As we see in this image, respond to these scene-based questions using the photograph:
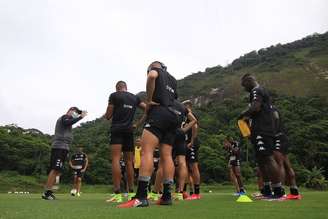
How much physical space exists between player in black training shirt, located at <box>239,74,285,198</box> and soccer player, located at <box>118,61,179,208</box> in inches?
74.4

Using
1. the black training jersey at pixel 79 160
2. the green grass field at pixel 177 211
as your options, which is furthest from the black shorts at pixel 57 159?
the black training jersey at pixel 79 160

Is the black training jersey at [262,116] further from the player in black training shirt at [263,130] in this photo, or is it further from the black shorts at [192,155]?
the black shorts at [192,155]

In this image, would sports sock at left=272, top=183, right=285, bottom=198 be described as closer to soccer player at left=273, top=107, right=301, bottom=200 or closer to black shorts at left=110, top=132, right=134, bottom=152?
soccer player at left=273, top=107, right=301, bottom=200

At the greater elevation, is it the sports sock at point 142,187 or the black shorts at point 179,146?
the black shorts at point 179,146

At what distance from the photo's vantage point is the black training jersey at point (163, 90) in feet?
19.1

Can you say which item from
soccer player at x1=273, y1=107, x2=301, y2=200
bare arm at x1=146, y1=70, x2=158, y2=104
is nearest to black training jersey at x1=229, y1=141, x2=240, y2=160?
soccer player at x1=273, y1=107, x2=301, y2=200

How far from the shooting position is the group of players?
5660 mm

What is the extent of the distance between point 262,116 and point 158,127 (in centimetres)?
249

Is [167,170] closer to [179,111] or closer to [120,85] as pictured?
[179,111]

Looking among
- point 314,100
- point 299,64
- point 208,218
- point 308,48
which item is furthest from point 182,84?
point 208,218

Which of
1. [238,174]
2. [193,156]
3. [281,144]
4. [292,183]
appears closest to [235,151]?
[238,174]

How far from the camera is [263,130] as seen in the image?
7.28 m

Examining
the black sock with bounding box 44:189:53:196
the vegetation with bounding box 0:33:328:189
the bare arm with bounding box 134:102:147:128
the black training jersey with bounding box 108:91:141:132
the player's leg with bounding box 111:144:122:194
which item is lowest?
the black sock with bounding box 44:189:53:196

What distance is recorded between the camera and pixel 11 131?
4425 cm
